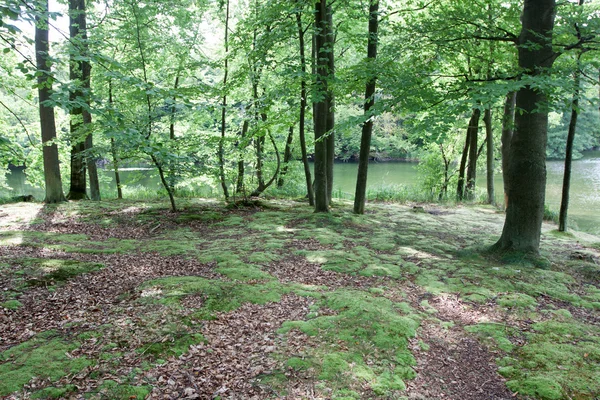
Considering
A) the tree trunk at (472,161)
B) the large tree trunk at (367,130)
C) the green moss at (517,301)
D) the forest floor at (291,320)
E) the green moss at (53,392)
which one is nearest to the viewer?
the green moss at (53,392)

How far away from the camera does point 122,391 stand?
2.69m

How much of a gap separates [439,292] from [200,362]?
11.5 feet

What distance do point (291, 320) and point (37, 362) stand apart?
2300 millimetres

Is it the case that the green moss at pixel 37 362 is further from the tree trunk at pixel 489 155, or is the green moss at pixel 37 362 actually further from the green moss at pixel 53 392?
the tree trunk at pixel 489 155

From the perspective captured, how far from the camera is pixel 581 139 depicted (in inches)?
1569

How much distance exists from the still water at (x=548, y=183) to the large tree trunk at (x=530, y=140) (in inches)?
262

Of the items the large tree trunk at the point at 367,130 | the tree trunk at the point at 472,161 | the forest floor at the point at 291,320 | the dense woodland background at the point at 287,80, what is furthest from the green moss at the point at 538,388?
the tree trunk at the point at 472,161

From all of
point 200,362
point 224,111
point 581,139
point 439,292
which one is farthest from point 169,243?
point 581,139

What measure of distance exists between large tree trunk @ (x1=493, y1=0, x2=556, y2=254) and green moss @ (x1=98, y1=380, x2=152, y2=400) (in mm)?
6260

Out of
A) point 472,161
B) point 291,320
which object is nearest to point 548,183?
point 472,161

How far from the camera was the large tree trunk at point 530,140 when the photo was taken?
236 inches

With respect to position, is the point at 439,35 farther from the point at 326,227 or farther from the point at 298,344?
the point at 298,344

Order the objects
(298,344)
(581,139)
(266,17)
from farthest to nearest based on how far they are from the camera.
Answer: (581,139) → (266,17) → (298,344)

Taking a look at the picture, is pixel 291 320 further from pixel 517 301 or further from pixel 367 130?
pixel 367 130
